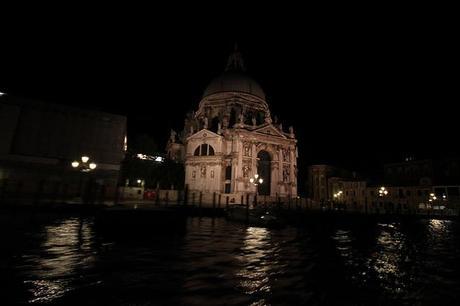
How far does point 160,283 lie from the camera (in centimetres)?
603

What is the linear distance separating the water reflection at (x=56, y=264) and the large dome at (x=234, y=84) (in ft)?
153

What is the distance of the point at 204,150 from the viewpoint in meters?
47.5

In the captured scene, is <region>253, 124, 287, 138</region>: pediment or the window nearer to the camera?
the window

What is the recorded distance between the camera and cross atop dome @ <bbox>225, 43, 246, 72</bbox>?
208 feet

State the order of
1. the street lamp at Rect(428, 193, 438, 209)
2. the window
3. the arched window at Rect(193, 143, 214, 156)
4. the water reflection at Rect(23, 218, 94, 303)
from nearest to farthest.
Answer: the water reflection at Rect(23, 218, 94, 303)
the window
the street lamp at Rect(428, 193, 438, 209)
the arched window at Rect(193, 143, 214, 156)

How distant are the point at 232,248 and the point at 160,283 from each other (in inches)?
206

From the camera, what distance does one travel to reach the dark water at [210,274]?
5.28 metres

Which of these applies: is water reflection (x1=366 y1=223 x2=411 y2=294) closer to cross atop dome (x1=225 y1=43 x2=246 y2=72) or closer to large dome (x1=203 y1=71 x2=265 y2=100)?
large dome (x1=203 y1=71 x2=265 y2=100)

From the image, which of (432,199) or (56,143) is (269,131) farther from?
(56,143)

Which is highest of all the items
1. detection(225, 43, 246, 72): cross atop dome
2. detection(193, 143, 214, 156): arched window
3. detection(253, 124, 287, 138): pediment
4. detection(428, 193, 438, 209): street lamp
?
detection(225, 43, 246, 72): cross atop dome

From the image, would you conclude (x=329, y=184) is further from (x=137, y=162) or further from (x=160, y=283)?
(x=160, y=283)

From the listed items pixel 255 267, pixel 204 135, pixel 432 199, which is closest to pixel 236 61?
pixel 204 135

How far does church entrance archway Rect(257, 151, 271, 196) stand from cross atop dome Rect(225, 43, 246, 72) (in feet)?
80.2

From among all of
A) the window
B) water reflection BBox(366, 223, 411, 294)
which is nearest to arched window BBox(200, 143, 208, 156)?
the window
